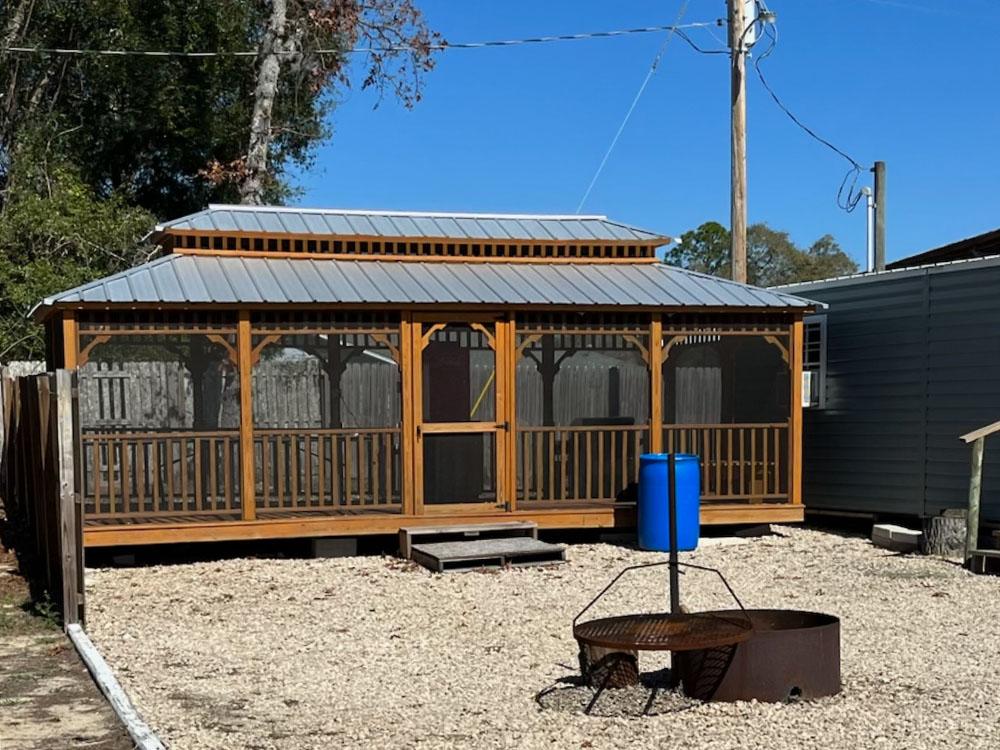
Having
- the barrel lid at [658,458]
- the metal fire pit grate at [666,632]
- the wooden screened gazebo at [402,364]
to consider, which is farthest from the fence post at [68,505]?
the barrel lid at [658,458]

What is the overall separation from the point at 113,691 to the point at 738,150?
10.8 metres

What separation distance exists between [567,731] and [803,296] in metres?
9.90

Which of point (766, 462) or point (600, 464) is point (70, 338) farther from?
point (766, 462)

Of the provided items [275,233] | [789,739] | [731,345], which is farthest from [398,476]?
[789,739]

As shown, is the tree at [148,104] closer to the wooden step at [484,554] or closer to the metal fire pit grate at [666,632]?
the wooden step at [484,554]

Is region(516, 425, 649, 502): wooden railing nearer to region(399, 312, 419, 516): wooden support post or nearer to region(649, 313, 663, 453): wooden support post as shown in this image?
region(649, 313, 663, 453): wooden support post

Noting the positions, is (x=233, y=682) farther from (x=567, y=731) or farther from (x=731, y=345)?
(x=731, y=345)

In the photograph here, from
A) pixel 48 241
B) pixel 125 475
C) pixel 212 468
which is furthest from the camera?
pixel 48 241

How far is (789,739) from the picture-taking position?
17.8 feet

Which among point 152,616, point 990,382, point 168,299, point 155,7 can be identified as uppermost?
point 155,7

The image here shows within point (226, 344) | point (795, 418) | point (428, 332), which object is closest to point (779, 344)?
point (795, 418)

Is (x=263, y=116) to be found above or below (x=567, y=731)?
above

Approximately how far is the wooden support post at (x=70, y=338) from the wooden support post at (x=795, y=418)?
7.08 metres

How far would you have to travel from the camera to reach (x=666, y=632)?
20.0 ft
